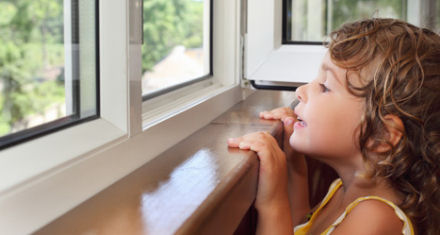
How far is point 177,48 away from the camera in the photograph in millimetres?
1464

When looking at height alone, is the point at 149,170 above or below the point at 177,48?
below

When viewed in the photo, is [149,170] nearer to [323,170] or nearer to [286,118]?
[286,118]

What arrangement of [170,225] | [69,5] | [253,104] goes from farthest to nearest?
[253,104] < [69,5] < [170,225]

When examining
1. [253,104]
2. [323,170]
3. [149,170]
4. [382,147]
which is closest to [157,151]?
[149,170]

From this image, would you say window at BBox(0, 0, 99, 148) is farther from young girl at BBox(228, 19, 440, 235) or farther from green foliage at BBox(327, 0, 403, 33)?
green foliage at BBox(327, 0, 403, 33)

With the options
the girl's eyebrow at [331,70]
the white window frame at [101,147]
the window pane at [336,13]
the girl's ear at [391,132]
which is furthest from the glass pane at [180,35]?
the girl's ear at [391,132]

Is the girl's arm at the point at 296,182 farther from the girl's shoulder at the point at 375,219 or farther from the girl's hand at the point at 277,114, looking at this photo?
the girl's shoulder at the point at 375,219

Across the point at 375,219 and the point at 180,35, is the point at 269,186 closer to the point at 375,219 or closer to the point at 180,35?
the point at 375,219

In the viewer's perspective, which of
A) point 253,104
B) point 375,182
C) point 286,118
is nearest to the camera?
point 375,182

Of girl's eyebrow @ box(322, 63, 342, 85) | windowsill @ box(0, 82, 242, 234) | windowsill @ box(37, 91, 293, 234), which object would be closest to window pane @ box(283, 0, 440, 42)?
girl's eyebrow @ box(322, 63, 342, 85)

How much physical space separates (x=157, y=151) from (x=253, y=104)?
0.58 metres

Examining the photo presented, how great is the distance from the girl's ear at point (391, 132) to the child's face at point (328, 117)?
0.05m

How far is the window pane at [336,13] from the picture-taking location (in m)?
1.54

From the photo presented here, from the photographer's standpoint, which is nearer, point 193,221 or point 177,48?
point 193,221
